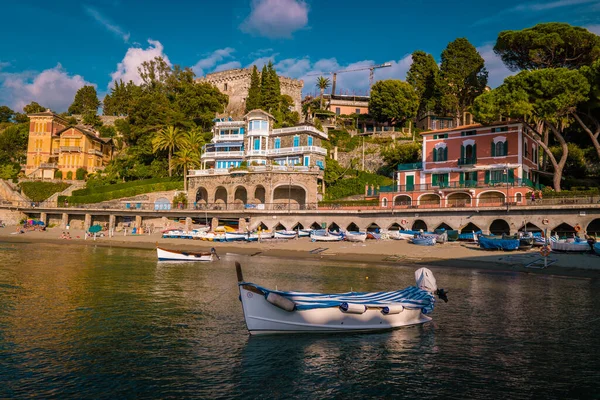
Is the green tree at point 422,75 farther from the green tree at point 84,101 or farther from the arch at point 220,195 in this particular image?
the green tree at point 84,101

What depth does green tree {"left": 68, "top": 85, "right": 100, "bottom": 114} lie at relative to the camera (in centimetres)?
10756

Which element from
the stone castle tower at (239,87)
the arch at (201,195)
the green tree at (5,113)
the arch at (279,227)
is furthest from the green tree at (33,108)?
the arch at (279,227)

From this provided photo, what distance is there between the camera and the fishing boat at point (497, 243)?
3725 centimetres

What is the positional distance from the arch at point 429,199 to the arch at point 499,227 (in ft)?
20.5

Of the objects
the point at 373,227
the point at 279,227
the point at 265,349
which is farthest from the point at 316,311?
the point at 279,227

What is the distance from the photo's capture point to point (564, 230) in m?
40.3

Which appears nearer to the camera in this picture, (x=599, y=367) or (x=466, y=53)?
(x=599, y=367)

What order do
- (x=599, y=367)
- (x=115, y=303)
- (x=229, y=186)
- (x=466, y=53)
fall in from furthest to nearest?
(x=466, y=53) → (x=229, y=186) → (x=115, y=303) → (x=599, y=367)

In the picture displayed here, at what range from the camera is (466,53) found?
71.2m

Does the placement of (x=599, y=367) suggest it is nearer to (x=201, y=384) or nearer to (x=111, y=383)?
(x=201, y=384)

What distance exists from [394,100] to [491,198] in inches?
1539

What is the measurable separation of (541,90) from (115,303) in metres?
43.6

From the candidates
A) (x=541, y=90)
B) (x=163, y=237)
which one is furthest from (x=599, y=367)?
(x=163, y=237)

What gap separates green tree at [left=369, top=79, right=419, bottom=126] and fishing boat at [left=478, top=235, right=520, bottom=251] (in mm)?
44561
